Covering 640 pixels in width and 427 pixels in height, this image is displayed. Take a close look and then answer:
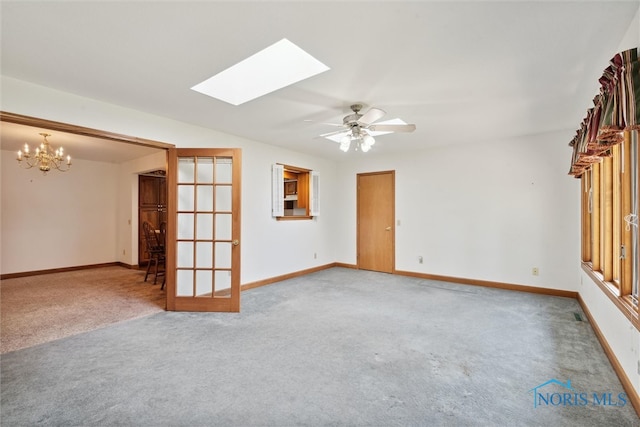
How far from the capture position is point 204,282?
3793 mm

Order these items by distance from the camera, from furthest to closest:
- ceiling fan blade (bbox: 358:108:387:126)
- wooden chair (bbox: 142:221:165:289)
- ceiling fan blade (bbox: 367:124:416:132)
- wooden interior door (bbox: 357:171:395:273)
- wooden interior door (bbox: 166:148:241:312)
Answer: wooden interior door (bbox: 357:171:395:273), wooden chair (bbox: 142:221:165:289), wooden interior door (bbox: 166:148:241:312), ceiling fan blade (bbox: 367:124:416:132), ceiling fan blade (bbox: 358:108:387:126)

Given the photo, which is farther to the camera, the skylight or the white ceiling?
the skylight

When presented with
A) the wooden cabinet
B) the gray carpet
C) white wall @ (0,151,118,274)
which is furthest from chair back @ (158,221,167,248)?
white wall @ (0,151,118,274)

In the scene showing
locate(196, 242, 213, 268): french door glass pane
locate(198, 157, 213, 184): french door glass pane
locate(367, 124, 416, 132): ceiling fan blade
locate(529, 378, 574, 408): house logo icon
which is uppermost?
locate(367, 124, 416, 132): ceiling fan blade

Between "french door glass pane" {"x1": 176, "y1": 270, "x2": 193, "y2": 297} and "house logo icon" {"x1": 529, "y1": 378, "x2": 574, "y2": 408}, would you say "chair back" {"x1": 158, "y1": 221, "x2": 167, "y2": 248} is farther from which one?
"house logo icon" {"x1": 529, "y1": 378, "x2": 574, "y2": 408}

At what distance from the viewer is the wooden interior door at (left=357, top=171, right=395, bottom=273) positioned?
5777 mm

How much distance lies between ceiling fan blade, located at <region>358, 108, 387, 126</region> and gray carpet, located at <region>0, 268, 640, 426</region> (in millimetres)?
2115

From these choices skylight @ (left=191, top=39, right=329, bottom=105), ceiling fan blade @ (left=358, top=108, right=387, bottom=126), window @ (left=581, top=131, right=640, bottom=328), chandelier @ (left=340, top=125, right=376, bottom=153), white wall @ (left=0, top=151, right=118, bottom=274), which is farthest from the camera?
white wall @ (left=0, top=151, right=118, bottom=274)

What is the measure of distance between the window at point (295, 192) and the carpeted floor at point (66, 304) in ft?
7.53

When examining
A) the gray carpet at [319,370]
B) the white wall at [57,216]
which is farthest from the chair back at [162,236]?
the white wall at [57,216]

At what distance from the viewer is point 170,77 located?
8.34 ft

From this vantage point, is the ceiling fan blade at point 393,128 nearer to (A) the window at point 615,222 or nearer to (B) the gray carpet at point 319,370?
(A) the window at point 615,222

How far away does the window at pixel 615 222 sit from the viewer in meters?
2.13

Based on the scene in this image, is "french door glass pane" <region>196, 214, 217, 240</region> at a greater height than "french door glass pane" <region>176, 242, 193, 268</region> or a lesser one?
greater
